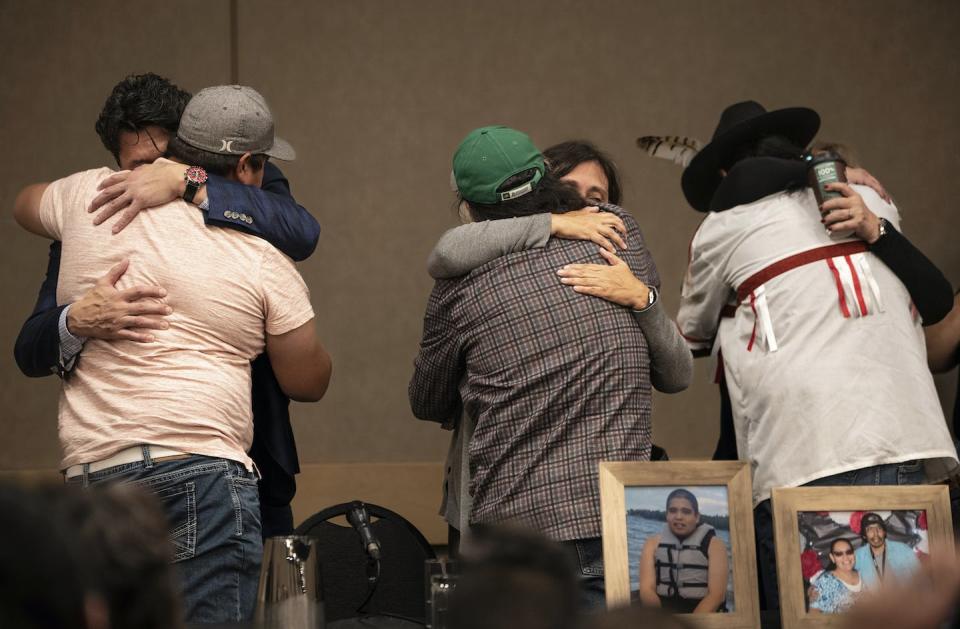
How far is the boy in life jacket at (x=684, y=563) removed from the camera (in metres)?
1.52

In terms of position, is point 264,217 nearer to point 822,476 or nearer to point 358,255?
point 822,476

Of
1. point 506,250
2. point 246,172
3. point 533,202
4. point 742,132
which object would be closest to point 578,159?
point 742,132

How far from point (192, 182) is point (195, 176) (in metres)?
0.02

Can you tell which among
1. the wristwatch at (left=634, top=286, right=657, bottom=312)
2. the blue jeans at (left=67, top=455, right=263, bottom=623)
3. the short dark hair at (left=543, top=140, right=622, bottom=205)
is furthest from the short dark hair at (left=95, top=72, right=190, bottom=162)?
the wristwatch at (left=634, top=286, right=657, bottom=312)

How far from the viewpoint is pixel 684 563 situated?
60.4 inches

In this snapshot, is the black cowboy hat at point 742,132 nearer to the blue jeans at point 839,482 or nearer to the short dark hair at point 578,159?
the short dark hair at point 578,159

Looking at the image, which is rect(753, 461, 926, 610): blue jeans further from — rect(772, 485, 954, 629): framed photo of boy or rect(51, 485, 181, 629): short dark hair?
rect(51, 485, 181, 629): short dark hair

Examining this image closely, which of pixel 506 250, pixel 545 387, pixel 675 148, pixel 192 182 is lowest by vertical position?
pixel 545 387

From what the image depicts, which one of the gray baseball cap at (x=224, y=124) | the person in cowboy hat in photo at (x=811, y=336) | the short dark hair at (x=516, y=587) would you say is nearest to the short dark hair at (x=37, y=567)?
the short dark hair at (x=516, y=587)

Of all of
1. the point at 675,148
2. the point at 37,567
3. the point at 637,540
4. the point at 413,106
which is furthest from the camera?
the point at 413,106

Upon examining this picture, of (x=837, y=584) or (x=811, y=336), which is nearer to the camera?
(x=837, y=584)

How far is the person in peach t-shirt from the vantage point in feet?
5.54

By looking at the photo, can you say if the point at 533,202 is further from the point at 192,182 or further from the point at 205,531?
the point at 205,531

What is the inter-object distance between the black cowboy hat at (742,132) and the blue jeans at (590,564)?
1094 millimetres
